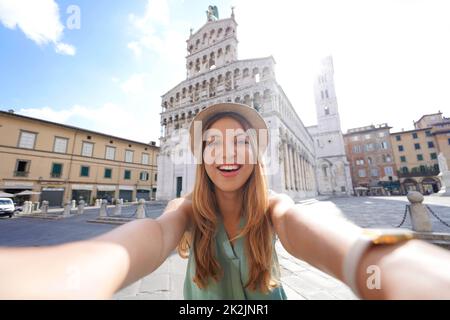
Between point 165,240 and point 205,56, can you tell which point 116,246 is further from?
point 205,56

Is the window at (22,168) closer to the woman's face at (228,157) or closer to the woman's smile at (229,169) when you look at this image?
the woman's face at (228,157)

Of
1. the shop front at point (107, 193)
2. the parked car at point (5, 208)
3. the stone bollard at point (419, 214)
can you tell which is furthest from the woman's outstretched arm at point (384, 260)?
the shop front at point (107, 193)

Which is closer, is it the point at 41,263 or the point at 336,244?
the point at 41,263

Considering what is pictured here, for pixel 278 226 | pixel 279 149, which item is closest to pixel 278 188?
pixel 279 149

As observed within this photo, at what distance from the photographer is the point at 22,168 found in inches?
763

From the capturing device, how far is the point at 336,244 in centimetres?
75

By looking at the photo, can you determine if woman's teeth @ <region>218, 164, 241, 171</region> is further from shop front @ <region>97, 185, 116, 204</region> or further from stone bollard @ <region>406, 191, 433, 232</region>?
shop front @ <region>97, 185, 116, 204</region>

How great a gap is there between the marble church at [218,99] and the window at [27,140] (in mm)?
13815

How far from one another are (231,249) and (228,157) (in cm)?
65

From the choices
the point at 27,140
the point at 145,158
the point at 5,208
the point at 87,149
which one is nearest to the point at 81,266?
the point at 5,208

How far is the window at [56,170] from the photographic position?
2101 centimetres
